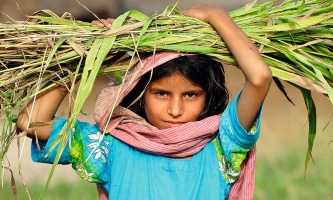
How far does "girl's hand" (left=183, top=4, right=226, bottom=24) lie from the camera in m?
2.95

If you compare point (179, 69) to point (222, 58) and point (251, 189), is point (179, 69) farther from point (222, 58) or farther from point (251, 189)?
point (251, 189)

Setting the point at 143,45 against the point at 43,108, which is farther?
the point at 43,108

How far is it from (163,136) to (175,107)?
137mm

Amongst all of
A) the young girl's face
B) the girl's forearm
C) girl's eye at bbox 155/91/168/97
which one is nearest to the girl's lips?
the young girl's face

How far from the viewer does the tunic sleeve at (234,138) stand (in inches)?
118

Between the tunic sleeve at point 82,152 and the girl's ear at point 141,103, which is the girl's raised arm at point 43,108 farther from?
the girl's ear at point 141,103

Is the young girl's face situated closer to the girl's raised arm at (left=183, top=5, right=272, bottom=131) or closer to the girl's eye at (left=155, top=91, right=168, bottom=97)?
the girl's eye at (left=155, top=91, right=168, bottom=97)

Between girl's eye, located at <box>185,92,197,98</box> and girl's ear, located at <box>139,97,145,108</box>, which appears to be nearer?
girl's eye, located at <box>185,92,197,98</box>

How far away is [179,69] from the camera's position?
313 cm

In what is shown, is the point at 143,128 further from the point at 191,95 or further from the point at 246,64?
the point at 246,64

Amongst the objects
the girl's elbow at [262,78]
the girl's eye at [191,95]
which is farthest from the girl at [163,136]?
the girl's elbow at [262,78]

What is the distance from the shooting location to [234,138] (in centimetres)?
302

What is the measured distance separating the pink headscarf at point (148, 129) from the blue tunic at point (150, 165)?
0.16 feet

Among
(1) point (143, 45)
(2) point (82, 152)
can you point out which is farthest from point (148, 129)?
(1) point (143, 45)
